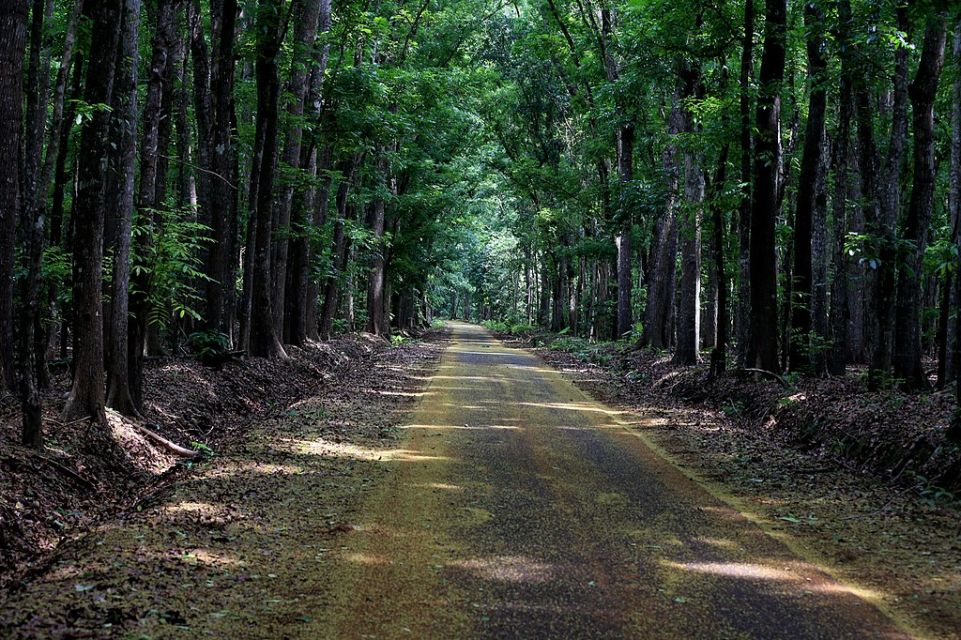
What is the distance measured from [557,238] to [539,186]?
6647mm

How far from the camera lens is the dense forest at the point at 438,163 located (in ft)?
29.7

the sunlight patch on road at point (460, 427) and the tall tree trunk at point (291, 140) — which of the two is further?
the tall tree trunk at point (291, 140)

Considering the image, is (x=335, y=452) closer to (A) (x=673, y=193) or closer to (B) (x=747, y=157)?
(B) (x=747, y=157)

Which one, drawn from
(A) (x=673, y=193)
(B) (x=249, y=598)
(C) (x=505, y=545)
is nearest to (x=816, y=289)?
(A) (x=673, y=193)

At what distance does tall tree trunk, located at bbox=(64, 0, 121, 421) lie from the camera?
7.95 meters

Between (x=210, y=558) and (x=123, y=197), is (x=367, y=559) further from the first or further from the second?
(x=123, y=197)

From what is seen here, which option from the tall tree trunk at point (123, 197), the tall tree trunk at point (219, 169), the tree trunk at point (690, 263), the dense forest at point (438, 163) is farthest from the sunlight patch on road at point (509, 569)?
the tree trunk at point (690, 263)

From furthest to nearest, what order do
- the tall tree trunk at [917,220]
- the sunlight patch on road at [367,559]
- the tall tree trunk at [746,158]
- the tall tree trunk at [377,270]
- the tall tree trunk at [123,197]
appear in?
1. the tall tree trunk at [377,270]
2. the tall tree trunk at [746,158]
3. the tall tree trunk at [917,220]
4. the tall tree trunk at [123,197]
5. the sunlight patch on road at [367,559]

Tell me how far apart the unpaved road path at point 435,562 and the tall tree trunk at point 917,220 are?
18.8 ft

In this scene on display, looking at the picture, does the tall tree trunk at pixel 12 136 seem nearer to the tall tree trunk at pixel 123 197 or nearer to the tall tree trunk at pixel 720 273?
the tall tree trunk at pixel 123 197

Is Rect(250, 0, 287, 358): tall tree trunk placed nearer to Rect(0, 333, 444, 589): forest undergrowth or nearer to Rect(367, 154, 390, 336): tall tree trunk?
Rect(0, 333, 444, 589): forest undergrowth

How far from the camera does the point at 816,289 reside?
19.2m

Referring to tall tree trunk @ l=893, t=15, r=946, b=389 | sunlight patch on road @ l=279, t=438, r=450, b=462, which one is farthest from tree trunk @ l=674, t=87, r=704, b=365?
sunlight patch on road @ l=279, t=438, r=450, b=462

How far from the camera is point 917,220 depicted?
12.7 metres
